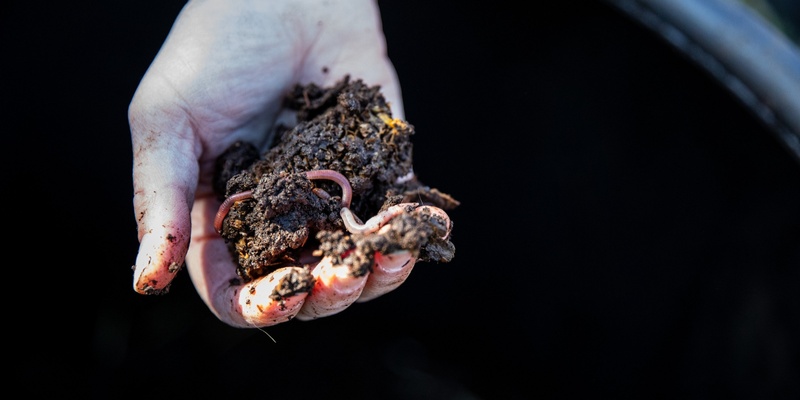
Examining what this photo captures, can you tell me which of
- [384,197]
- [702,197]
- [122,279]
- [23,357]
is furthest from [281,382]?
[702,197]

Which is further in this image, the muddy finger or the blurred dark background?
the blurred dark background

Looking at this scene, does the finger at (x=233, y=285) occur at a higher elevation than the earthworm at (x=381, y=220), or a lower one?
lower

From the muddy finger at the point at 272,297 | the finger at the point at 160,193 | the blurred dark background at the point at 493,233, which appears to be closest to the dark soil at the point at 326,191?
the muddy finger at the point at 272,297

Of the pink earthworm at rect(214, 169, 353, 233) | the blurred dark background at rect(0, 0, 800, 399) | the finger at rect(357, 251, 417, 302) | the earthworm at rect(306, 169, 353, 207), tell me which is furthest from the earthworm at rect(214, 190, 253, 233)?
the blurred dark background at rect(0, 0, 800, 399)

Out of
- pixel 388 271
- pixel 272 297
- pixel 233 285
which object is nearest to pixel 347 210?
pixel 388 271

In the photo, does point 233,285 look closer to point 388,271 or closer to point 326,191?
point 326,191

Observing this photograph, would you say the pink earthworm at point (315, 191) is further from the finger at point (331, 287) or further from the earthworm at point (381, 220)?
the finger at point (331, 287)

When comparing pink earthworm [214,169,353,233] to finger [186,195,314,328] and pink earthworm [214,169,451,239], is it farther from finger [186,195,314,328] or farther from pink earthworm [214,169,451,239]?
finger [186,195,314,328]
